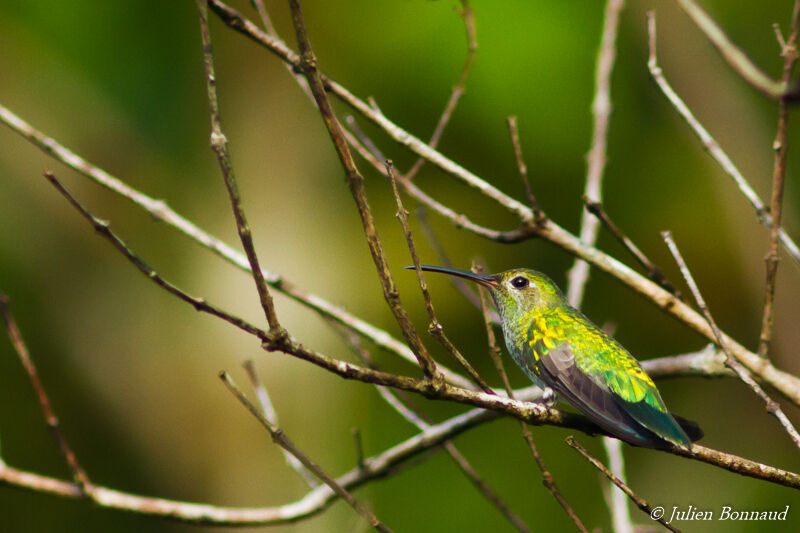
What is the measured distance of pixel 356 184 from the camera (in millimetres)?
1554

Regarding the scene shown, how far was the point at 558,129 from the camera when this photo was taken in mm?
8625

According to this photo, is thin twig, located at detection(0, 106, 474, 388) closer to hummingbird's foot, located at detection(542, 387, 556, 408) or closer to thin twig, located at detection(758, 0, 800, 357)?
hummingbird's foot, located at detection(542, 387, 556, 408)

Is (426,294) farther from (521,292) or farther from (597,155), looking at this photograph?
(597,155)

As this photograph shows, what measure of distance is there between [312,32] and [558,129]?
123 inches

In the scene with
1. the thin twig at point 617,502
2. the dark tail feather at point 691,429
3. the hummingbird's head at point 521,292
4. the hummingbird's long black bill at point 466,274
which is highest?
the hummingbird's long black bill at point 466,274

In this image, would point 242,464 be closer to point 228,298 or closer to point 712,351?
point 228,298

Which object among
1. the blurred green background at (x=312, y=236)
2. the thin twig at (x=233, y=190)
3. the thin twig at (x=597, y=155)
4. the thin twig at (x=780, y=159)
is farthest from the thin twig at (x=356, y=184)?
the blurred green background at (x=312, y=236)

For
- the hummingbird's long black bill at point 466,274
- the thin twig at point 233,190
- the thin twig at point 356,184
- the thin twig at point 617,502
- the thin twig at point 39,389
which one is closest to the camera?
the thin twig at point 233,190

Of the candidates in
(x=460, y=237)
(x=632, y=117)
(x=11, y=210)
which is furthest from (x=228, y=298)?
(x=632, y=117)

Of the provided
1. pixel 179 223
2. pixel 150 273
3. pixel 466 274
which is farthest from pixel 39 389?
pixel 466 274

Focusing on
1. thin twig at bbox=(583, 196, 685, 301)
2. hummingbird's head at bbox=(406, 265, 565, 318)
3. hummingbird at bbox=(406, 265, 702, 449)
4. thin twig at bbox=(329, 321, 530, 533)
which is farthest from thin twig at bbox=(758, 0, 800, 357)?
hummingbird's head at bbox=(406, 265, 565, 318)

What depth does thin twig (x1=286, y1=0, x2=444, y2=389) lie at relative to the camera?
5.05 feet

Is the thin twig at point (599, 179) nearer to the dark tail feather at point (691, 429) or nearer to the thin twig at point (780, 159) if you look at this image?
the dark tail feather at point (691, 429)

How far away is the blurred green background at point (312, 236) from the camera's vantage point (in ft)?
25.3
